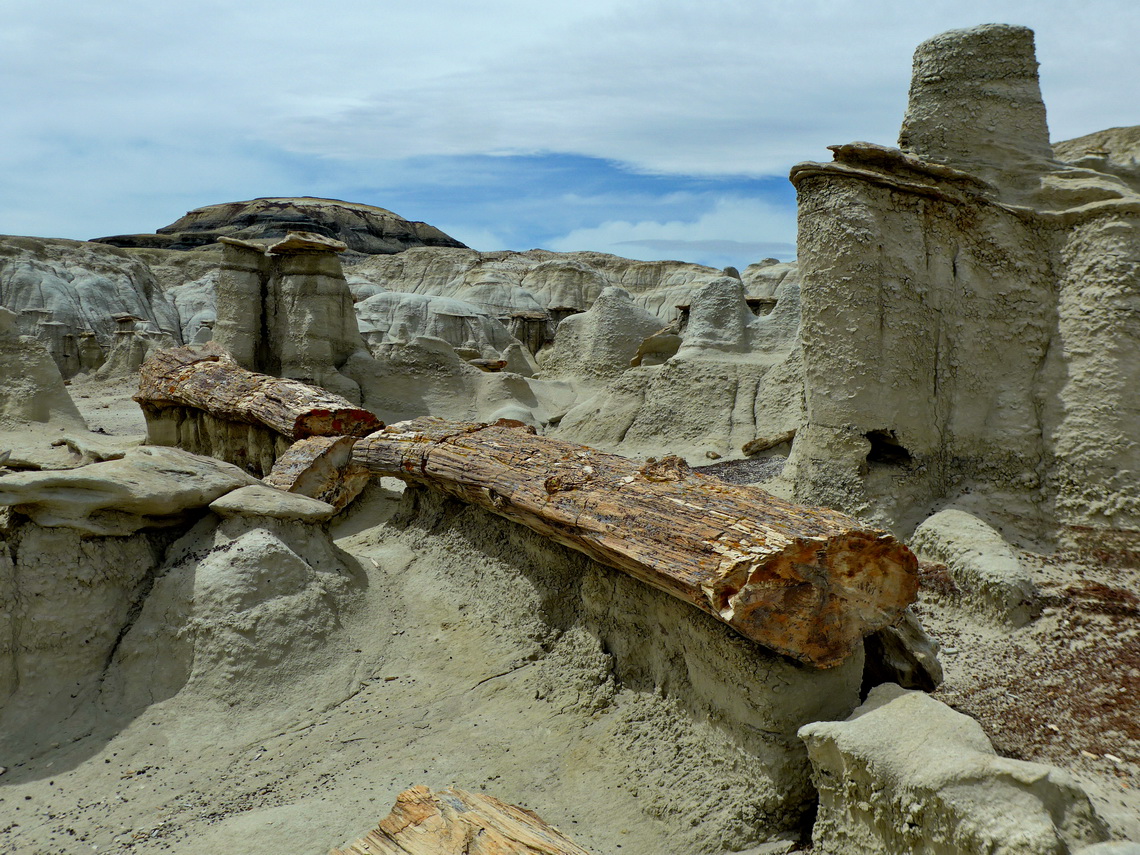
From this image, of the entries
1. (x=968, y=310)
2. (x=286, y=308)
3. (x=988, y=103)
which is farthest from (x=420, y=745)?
(x=286, y=308)

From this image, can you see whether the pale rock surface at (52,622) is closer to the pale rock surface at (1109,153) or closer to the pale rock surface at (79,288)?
the pale rock surface at (1109,153)

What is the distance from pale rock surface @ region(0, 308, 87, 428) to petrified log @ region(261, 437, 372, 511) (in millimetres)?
3325

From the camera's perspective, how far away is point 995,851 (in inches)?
93.9

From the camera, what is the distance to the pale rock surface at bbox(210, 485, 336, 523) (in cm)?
465

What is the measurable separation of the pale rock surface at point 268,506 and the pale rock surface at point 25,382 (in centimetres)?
471

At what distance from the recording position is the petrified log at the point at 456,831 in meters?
2.70

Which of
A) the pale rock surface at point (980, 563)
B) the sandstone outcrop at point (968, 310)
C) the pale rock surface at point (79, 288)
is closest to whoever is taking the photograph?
the pale rock surface at point (980, 563)

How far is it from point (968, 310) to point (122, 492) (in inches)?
235

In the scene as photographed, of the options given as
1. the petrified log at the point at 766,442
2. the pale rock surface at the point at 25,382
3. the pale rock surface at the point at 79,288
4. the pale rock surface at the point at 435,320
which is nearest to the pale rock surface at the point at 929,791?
the petrified log at the point at 766,442

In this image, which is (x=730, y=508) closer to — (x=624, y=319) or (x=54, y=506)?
(x=54, y=506)

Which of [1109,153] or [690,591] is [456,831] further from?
[1109,153]

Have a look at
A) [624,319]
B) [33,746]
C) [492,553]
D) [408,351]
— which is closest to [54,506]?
[33,746]

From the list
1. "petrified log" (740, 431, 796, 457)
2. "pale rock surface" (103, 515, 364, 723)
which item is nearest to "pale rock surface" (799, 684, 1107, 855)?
"pale rock surface" (103, 515, 364, 723)

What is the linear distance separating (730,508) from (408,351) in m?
10.4
